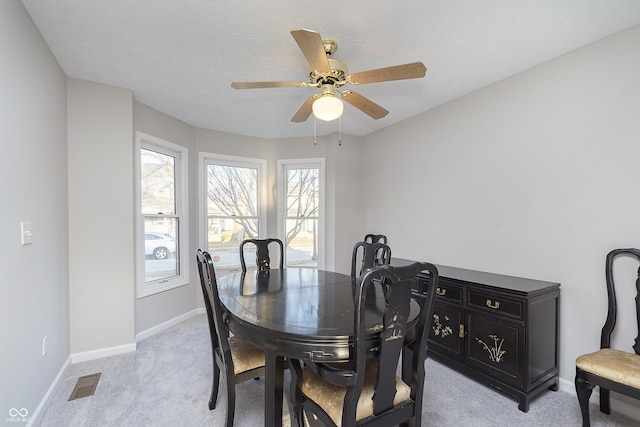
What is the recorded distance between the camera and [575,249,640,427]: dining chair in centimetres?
165

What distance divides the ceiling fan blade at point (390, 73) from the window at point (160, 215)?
267 centimetres

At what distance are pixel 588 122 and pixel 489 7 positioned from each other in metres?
1.22

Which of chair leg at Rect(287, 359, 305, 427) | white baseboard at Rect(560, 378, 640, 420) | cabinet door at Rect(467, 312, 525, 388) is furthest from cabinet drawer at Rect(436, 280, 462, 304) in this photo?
chair leg at Rect(287, 359, 305, 427)

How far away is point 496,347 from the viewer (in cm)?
228

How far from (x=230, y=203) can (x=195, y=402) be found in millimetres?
2850

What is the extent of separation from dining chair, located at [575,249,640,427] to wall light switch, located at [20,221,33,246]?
140 inches

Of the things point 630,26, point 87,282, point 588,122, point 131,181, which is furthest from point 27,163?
point 630,26

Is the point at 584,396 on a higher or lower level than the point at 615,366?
lower

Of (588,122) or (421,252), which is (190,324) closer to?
(421,252)

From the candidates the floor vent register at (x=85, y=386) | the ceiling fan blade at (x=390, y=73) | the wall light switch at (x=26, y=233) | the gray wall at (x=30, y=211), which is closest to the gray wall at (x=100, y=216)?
the gray wall at (x=30, y=211)

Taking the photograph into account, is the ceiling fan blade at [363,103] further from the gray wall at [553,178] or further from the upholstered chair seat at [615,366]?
the upholstered chair seat at [615,366]

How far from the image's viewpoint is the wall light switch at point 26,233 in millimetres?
1800

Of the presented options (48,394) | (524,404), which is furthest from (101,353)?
(524,404)

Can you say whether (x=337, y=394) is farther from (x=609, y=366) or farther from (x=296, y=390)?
(x=609, y=366)
